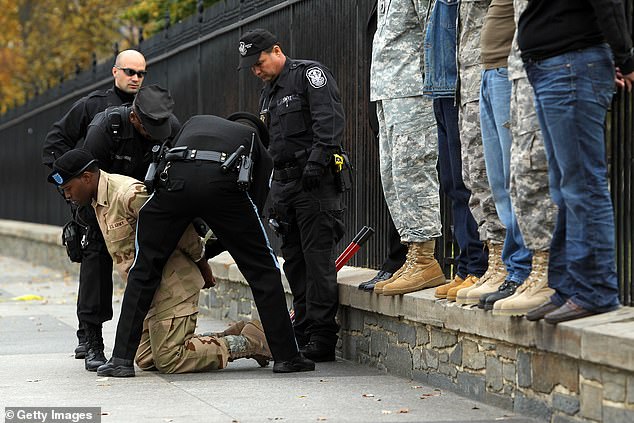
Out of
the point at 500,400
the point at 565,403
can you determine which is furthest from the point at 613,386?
the point at 500,400

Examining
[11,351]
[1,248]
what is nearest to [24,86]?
[1,248]

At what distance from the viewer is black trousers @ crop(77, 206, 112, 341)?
8609mm

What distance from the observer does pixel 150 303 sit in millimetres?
7879

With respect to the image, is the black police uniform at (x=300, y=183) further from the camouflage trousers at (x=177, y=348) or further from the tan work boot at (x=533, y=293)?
the tan work boot at (x=533, y=293)

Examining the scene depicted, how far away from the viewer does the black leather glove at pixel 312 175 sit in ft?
26.6

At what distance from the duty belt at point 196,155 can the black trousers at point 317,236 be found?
A: 0.87 m

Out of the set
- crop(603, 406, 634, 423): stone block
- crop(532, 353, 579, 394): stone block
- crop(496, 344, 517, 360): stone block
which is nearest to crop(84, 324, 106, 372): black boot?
crop(496, 344, 517, 360): stone block

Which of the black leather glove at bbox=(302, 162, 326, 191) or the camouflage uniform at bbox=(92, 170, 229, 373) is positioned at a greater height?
the black leather glove at bbox=(302, 162, 326, 191)

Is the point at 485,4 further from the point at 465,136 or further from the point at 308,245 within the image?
the point at 308,245

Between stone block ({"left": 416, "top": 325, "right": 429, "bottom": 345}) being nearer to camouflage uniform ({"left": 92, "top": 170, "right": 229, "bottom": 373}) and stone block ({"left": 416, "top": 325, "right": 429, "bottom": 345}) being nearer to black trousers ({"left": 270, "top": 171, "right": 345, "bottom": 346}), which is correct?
black trousers ({"left": 270, "top": 171, "right": 345, "bottom": 346})

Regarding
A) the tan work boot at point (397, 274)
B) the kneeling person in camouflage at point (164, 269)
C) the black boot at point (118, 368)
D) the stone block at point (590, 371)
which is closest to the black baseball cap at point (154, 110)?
the kneeling person in camouflage at point (164, 269)

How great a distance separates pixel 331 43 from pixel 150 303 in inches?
112

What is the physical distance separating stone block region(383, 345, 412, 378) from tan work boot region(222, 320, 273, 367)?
80cm

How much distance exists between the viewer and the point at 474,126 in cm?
689
